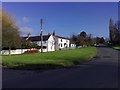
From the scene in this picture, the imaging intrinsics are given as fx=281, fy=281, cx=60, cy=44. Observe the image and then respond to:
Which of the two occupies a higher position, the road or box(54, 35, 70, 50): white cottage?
box(54, 35, 70, 50): white cottage

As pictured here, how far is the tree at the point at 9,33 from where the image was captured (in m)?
52.2

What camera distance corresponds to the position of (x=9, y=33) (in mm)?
52500

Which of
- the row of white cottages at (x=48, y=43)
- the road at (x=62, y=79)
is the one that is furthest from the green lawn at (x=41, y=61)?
the row of white cottages at (x=48, y=43)

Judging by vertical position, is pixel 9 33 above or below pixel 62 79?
above

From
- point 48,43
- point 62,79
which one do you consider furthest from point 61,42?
point 62,79

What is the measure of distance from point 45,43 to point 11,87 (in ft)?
277

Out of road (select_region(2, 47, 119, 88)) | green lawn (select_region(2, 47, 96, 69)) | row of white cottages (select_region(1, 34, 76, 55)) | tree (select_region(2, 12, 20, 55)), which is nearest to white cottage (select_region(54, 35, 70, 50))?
row of white cottages (select_region(1, 34, 76, 55))

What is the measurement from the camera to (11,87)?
1120cm

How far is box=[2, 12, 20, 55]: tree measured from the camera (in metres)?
52.2

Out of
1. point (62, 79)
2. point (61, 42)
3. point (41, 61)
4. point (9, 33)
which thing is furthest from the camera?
point (61, 42)

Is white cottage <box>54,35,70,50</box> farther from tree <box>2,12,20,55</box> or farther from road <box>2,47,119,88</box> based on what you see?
road <box>2,47,119,88</box>

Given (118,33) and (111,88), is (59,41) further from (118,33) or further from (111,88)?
(111,88)

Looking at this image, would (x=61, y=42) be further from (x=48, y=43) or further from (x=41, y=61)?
(x=41, y=61)

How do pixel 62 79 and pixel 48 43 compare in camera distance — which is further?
pixel 48 43
